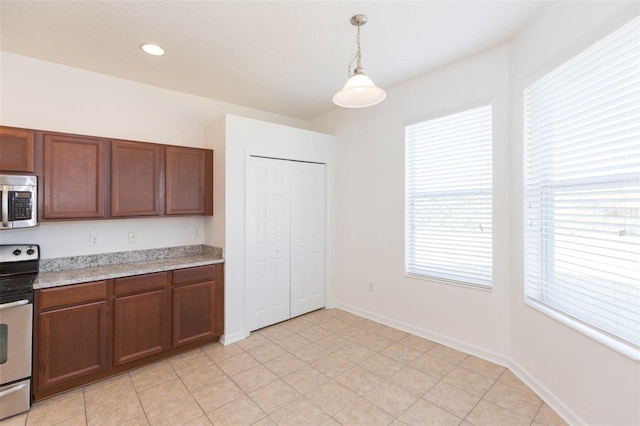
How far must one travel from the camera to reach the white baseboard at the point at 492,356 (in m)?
1.99

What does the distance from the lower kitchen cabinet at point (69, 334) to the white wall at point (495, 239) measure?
2745 millimetres

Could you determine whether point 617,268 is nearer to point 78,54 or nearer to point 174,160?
point 174,160

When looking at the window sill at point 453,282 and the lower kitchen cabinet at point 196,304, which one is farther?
the lower kitchen cabinet at point 196,304

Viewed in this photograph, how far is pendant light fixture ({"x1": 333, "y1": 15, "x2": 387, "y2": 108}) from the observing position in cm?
189

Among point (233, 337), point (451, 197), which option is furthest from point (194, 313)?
point (451, 197)

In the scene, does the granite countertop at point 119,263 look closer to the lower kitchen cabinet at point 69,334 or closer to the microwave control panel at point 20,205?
the lower kitchen cabinet at point 69,334

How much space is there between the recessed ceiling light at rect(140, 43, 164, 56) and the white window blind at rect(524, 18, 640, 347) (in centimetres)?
311

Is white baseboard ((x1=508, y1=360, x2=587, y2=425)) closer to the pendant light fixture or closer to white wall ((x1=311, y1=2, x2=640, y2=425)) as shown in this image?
white wall ((x1=311, y1=2, x2=640, y2=425))

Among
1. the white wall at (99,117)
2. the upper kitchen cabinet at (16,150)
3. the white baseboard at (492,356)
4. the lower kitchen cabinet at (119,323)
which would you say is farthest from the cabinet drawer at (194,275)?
the white baseboard at (492,356)

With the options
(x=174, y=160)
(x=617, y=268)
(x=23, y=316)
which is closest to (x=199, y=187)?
(x=174, y=160)

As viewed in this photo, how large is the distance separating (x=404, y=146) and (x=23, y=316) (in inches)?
143

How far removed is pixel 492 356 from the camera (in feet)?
8.87

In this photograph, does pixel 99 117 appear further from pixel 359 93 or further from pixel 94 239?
pixel 359 93

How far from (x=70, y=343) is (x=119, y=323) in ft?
1.08
